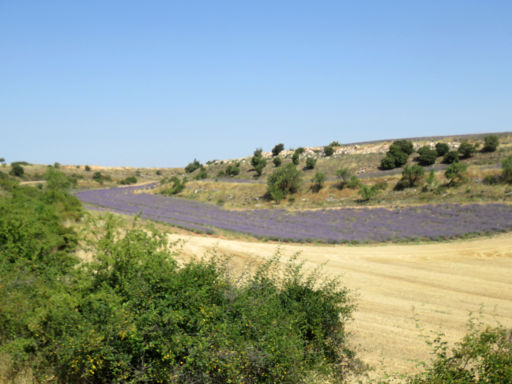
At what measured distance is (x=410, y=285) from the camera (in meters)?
17.8

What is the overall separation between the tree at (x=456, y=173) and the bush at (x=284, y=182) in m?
19.7

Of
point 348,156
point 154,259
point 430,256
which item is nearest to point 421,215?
point 430,256

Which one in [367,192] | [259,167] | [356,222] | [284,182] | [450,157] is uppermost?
[450,157]

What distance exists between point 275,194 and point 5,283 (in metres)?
44.4

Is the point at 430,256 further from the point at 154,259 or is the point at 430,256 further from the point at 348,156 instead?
the point at 348,156

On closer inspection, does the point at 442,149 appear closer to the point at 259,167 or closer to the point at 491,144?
the point at 491,144

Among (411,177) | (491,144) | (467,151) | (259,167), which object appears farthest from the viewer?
(259,167)

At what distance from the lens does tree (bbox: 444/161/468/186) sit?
45156mm

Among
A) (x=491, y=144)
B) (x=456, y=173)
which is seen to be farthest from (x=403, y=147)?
(x=456, y=173)

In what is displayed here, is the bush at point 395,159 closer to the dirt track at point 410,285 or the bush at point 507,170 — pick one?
the bush at point 507,170

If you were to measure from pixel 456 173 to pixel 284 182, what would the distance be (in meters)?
22.2

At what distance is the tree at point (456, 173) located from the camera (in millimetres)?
45156

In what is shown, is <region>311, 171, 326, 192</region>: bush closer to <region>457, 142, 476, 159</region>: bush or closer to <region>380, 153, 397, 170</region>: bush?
<region>380, 153, 397, 170</region>: bush

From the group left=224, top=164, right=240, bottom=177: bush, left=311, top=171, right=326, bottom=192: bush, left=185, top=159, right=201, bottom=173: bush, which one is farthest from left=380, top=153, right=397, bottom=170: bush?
left=185, top=159, right=201, bottom=173: bush
